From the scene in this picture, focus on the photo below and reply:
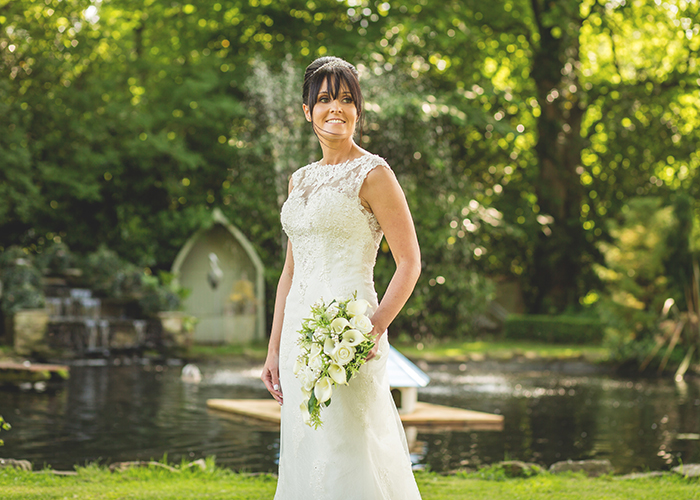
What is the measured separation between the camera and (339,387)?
280cm

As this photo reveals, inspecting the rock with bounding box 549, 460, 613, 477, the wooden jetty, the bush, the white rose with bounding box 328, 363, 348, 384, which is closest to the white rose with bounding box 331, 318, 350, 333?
the white rose with bounding box 328, 363, 348, 384

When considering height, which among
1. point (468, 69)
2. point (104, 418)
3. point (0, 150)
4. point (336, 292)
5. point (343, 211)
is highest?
point (468, 69)

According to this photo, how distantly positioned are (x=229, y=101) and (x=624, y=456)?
13.6m

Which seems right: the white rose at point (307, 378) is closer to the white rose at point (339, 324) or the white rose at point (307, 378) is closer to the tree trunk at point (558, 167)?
the white rose at point (339, 324)

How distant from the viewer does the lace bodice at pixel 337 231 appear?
→ 9.23ft

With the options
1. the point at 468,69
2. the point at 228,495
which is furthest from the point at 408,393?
the point at 468,69

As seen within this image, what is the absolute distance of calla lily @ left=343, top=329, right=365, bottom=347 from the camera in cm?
253

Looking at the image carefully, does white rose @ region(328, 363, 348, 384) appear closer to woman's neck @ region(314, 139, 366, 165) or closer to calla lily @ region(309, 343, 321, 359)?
calla lily @ region(309, 343, 321, 359)

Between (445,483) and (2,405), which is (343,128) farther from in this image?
(2,405)

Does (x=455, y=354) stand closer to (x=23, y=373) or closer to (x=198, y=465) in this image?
(x=23, y=373)

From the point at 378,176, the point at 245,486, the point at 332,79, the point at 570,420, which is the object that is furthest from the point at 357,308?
the point at 570,420

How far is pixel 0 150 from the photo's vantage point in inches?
641

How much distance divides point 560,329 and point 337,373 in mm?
17954

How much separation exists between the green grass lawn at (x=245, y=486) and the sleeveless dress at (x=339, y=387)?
186cm
